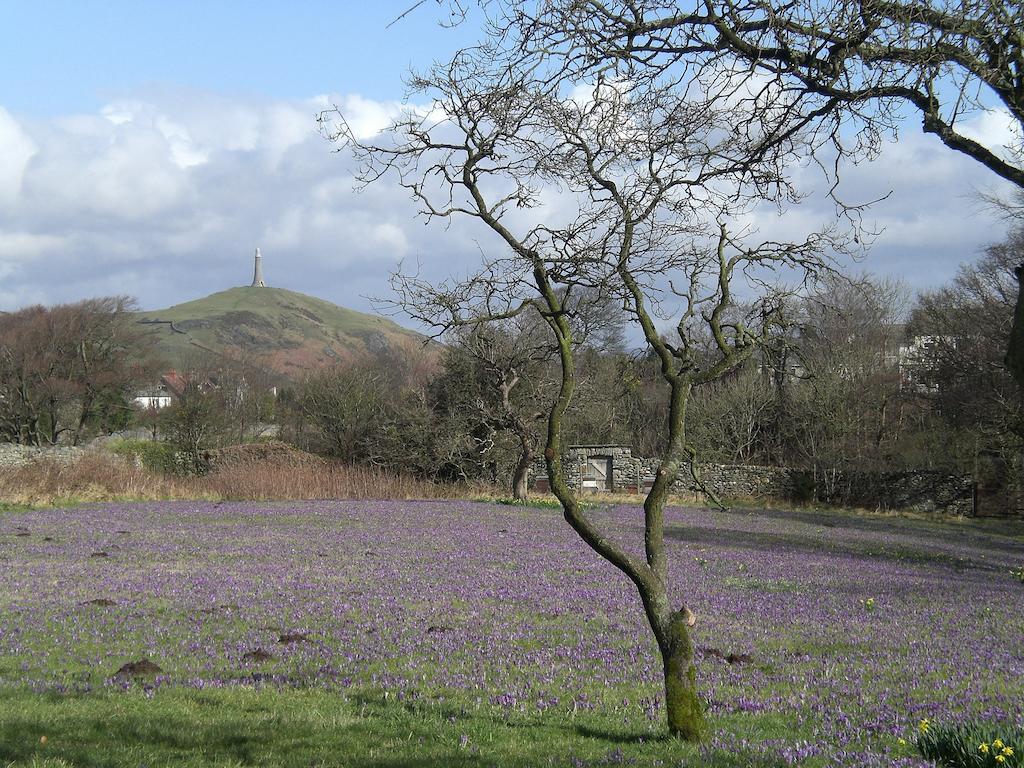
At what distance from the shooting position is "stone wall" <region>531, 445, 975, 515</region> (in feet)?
135

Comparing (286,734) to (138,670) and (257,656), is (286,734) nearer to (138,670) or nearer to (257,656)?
(138,670)

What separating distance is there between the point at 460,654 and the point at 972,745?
4.94 m

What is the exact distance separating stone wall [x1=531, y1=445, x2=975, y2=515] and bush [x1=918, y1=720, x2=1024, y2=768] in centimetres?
3537

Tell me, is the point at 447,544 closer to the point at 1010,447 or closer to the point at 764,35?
the point at 764,35

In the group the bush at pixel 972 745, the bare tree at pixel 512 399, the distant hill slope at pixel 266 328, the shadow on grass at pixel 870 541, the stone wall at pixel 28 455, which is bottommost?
the shadow on grass at pixel 870 541

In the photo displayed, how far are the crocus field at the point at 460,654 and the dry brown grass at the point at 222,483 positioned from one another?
12264 millimetres

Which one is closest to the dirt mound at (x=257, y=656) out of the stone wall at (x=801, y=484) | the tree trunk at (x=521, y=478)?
the tree trunk at (x=521, y=478)

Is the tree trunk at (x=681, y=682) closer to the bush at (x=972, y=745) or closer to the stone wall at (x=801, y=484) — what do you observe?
the bush at (x=972, y=745)

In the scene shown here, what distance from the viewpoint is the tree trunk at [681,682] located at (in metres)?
5.43

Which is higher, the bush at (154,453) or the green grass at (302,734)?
the bush at (154,453)

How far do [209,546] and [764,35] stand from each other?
16.3m

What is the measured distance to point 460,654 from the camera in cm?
870

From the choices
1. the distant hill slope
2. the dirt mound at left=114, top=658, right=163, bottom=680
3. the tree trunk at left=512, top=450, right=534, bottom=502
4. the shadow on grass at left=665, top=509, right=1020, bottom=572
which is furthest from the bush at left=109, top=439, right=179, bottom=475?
the distant hill slope

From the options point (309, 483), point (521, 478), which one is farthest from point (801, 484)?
point (309, 483)
